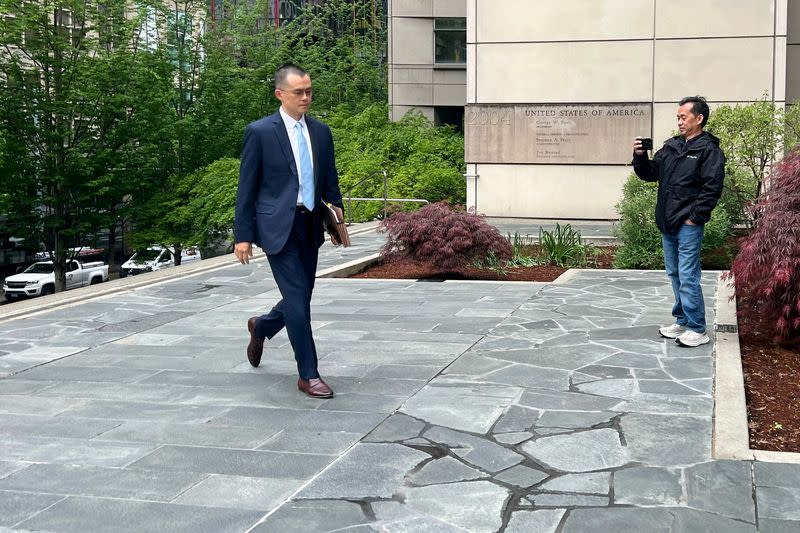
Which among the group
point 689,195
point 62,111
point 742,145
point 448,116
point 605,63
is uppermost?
point 605,63

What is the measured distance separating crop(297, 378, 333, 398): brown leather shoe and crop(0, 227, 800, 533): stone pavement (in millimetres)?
113

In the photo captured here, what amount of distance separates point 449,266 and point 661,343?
451 cm

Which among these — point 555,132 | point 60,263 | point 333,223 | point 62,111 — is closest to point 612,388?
point 333,223

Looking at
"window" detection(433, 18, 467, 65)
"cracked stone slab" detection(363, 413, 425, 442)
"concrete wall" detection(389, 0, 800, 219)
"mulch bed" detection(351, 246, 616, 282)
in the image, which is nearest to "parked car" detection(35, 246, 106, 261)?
"window" detection(433, 18, 467, 65)

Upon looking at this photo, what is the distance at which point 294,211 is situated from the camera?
621 centimetres

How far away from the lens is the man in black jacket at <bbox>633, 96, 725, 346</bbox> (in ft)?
24.0

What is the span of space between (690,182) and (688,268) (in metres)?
0.65

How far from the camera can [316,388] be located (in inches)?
249

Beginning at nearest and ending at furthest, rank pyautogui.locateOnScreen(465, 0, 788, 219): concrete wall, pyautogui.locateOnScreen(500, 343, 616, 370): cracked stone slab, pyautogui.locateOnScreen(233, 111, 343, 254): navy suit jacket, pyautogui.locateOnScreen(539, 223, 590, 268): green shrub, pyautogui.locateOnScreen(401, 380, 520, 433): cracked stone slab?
pyautogui.locateOnScreen(401, 380, 520, 433): cracked stone slab < pyautogui.locateOnScreen(233, 111, 343, 254): navy suit jacket < pyautogui.locateOnScreen(500, 343, 616, 370): cracked stone slab < pyautogui.locateOnScreen(539, 223, 590, 268): green shrub < pyautogui.locateOnScreen(465, 0, 788, 219): concrete wall

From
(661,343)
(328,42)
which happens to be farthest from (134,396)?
(328,42)

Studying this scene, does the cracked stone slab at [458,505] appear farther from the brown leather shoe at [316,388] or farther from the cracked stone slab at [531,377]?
the cracked stone slab at [531,377]

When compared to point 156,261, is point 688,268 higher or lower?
higher

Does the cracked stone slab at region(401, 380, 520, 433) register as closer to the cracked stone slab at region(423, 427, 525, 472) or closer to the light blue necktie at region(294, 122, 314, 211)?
the cracked stone slab at region(423, 427, 525, 472)

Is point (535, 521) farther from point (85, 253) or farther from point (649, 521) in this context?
Result: point (85, 253)
